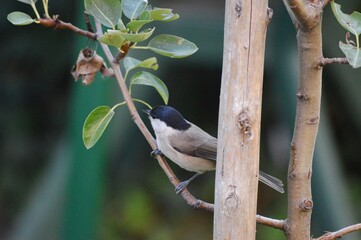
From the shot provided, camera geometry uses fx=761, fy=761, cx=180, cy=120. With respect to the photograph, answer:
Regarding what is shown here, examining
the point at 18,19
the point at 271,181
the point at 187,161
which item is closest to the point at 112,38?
the point at 18,19

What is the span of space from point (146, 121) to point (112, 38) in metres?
3.13

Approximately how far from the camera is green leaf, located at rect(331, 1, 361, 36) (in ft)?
4.81

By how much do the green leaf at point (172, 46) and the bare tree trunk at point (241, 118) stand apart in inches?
10.7

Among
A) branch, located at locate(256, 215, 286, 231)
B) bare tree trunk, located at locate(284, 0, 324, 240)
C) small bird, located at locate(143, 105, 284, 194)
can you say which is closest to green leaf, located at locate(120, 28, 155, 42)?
bare tree trunk, located at locate(284, 0, 324, 240)

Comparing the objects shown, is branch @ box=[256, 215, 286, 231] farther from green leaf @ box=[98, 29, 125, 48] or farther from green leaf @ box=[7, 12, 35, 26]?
green leaf @ box=[7, 12, 35, 26]

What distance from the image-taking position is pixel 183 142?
9.80 feet

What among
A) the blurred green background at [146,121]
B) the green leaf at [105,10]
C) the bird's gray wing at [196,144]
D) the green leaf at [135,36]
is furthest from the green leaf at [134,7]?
the blurred green background at [146,121]

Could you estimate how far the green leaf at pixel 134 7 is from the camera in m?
1.67

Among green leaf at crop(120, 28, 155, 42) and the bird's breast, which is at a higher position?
green leaf at crop(120, 28, 155, 42)

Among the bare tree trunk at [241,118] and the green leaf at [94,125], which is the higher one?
the bare tree trunk at [241,118]

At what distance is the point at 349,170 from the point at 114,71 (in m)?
3.52

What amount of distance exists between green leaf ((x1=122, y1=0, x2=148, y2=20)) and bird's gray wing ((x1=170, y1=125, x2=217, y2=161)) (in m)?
1.23

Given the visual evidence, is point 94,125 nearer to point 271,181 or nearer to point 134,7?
point 134,7

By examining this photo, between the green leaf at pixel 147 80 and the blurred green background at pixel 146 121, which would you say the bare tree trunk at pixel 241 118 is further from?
the blurred green background at pixel 146 121
